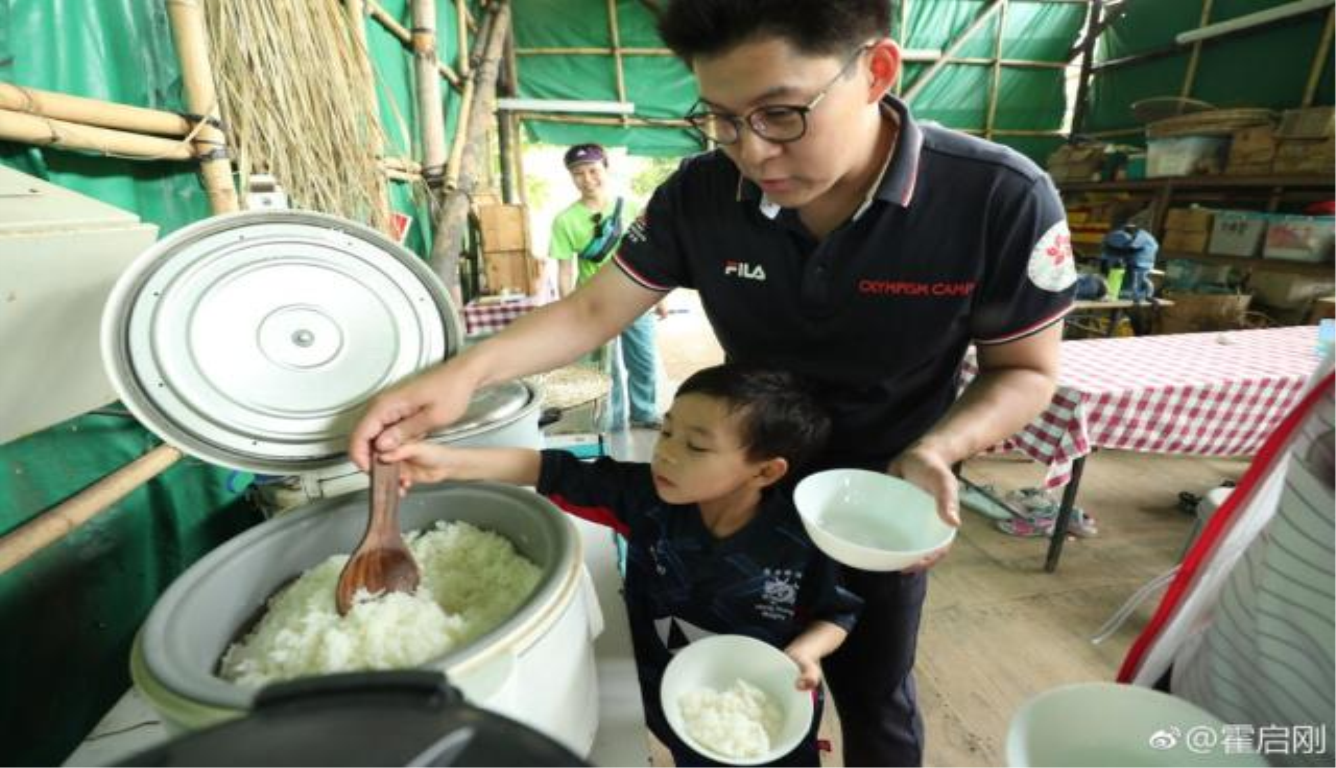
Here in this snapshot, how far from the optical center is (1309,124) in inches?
214

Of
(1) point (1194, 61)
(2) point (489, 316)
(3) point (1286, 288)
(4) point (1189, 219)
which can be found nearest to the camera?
(2) point (489, 316)

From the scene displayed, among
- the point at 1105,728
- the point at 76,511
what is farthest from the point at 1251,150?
the point at 76,511

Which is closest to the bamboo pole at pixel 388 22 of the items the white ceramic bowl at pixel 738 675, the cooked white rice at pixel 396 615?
the cooked white rice at pixel 396 615

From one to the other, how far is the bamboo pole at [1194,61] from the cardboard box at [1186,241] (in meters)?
1.88

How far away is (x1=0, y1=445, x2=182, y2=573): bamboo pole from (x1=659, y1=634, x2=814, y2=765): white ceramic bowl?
0.94 m

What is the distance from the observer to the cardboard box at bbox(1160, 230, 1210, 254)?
6410mm

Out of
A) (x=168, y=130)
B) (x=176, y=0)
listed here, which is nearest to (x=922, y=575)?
(x=168, y=130)

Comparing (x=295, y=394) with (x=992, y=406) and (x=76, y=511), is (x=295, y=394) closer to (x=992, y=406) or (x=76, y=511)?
(x=76, y=511)

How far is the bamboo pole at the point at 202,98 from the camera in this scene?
1251 millimetres

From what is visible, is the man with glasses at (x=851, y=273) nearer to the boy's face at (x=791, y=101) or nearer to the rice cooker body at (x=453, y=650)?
the boy's face at (x=791, y=101)

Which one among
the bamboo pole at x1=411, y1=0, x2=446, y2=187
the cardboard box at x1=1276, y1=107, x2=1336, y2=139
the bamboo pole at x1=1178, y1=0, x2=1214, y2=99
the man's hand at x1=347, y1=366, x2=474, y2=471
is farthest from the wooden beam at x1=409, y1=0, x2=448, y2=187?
the bamboo pole at x1=1178, y1=0, x2=1214, y2=99

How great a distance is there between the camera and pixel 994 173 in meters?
1.11

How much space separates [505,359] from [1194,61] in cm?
956

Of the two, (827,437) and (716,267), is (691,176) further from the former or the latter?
(827,437)
